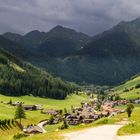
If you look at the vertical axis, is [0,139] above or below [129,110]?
below

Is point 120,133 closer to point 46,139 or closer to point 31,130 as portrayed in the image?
point 46,139

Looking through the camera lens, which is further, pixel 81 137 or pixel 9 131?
pixel 9 131

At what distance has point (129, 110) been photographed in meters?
118

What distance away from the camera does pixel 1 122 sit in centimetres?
19175

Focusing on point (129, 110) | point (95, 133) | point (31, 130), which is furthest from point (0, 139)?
point (95, 133)

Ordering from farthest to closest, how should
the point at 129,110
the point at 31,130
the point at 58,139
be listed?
the point at 31,130
the point at 129,110
the point at 58,139

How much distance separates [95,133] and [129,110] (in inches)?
2346

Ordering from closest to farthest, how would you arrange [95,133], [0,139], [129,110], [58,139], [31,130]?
1. [58,139]
2. [95,133]
3. [129,110]
4. [0,139]
5. [31,130]

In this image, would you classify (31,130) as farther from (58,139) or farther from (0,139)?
(58,139)

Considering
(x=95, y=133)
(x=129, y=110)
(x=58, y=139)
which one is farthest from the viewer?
(x=129, y=110)

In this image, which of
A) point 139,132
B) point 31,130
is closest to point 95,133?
point 139,132

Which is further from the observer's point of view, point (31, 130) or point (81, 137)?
point (31, 130)

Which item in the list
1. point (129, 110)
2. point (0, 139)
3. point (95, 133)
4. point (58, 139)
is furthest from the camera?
point (0, 139)

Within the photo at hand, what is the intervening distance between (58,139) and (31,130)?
5099 inches
